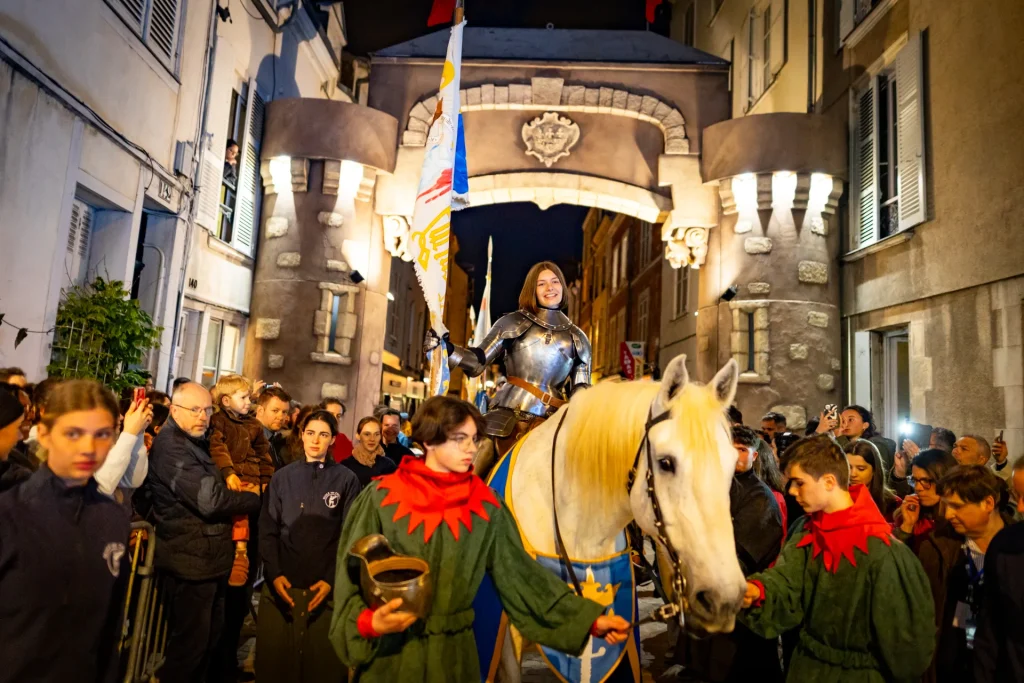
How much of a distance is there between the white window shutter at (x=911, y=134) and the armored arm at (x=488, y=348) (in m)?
6.60

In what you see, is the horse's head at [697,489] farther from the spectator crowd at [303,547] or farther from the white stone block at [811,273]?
the white stone block at [811,273]

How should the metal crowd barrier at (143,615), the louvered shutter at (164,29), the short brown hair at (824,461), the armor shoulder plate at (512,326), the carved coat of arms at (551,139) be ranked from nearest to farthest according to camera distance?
the short brown hair at (824,461)
the metal crowd barrier at (143,615)
the armor shoulder plate at (512,326)
the louvered shutter at (164,29)
the carved coat of arms at (551,139)

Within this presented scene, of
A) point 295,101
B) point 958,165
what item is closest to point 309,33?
point 295,101

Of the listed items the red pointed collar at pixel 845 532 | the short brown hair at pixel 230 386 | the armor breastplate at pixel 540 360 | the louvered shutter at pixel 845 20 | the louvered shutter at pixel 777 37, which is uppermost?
the louvered shutter at pixel 777 37

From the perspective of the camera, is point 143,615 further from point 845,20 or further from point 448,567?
point 845,20

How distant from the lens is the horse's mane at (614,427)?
90.9 inches

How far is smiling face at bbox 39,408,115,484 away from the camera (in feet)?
6.87

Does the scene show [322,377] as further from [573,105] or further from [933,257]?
[933,257]

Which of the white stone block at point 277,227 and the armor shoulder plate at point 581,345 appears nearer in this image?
the armor shoulder plate at point 581,345

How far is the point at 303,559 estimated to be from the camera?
3.86 metres

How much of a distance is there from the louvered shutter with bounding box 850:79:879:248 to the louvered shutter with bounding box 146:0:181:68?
9609mm

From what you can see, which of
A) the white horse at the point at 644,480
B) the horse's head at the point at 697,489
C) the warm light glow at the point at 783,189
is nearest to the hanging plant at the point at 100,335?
the white horse at the point at 644,480

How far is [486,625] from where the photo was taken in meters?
2.79

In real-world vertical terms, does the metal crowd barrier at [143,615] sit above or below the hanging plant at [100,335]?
below
